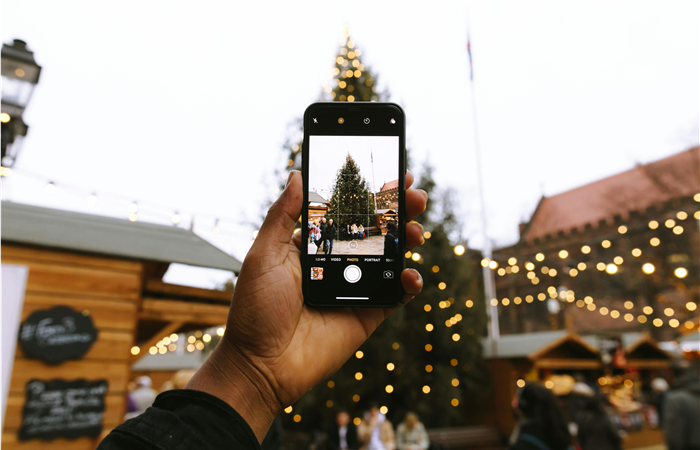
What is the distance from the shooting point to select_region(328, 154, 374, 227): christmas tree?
4.35 ft

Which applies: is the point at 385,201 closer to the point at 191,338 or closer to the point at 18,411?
the point at 18,411

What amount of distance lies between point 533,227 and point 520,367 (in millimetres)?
13356

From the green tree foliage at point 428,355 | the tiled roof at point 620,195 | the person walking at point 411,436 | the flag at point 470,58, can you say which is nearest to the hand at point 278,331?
the person walking at point 411,436

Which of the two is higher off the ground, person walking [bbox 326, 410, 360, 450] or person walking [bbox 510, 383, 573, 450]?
person walking [bbox 510, 383, 573, 450]

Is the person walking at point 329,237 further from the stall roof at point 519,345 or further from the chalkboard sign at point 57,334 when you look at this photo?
the stall roof at point 519,345

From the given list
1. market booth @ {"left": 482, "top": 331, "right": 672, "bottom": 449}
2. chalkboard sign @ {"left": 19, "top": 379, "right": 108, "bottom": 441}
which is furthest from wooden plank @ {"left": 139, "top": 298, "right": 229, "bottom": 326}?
market booth @ {"left": 482, "top": 331, "right": 672, "bottom": 449}

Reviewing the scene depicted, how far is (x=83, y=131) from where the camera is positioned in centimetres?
404

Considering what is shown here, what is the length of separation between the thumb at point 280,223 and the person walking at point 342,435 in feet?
23.3

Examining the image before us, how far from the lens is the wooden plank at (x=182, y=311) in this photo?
3980 mm

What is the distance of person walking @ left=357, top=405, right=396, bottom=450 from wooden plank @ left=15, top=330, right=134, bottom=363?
15.8 ft

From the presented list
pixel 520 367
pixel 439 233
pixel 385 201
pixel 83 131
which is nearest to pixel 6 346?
pixel 83 131

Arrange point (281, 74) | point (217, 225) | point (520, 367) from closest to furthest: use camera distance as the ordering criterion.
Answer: point (217, 225)
point (281, 74)
point (520, 367)

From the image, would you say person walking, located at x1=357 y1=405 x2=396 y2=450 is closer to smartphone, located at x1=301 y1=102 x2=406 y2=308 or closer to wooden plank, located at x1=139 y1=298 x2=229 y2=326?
wooden plank, located at x1=139 y1=298 x2=229 y2=326

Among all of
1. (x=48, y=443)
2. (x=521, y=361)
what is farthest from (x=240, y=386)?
(x=521, y=361)
